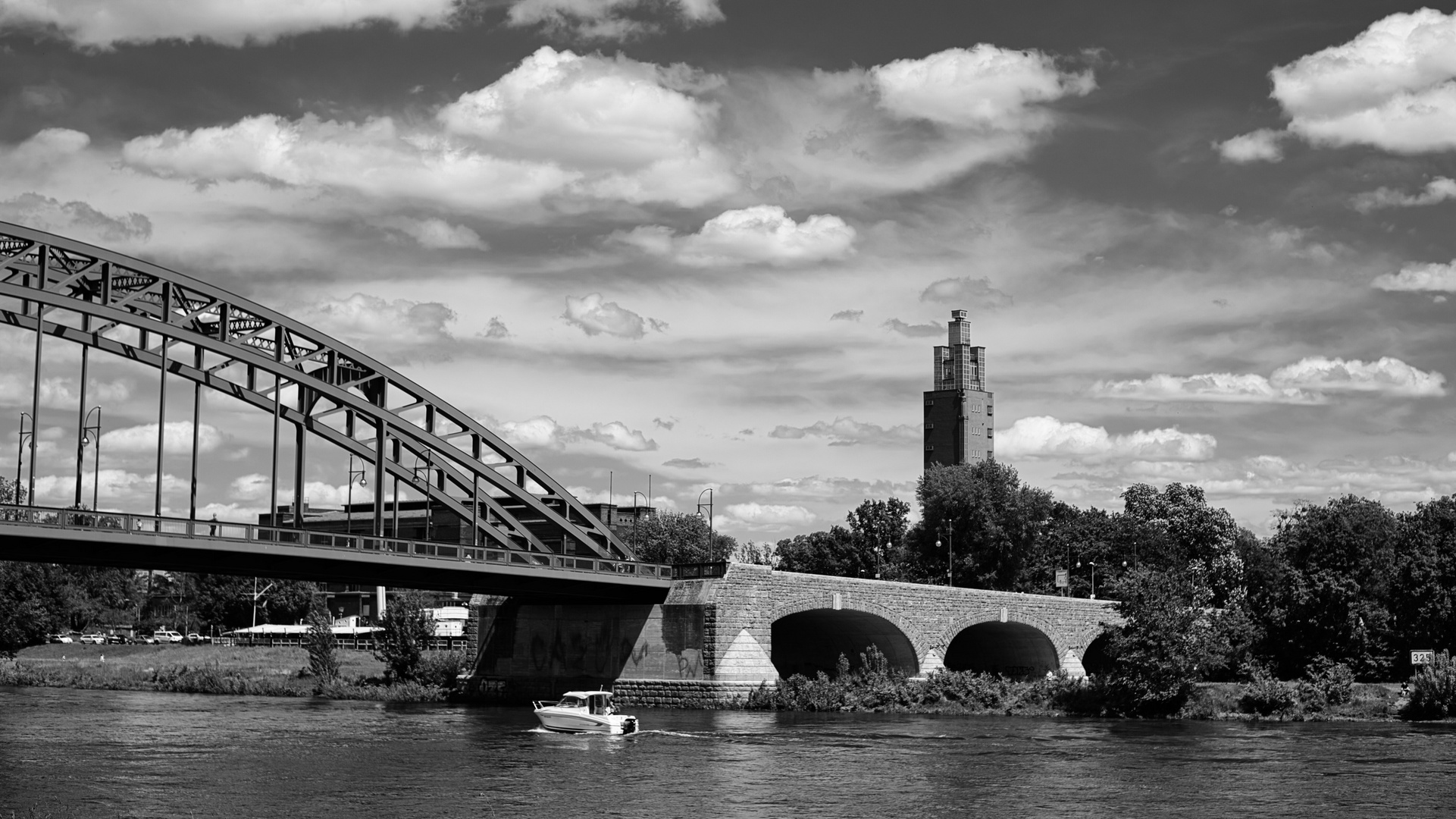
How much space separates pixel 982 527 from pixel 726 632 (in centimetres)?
5904

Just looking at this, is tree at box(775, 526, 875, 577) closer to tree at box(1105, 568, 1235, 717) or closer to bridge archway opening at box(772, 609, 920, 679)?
bridge archway opening at box(772, 609, 920, 679)

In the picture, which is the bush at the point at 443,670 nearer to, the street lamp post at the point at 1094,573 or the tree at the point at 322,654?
the tree at the point at 322,654

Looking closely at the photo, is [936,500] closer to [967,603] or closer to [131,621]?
[967,603]

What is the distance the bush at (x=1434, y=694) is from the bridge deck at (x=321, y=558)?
35.1m

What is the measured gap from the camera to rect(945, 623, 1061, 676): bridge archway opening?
98.9m

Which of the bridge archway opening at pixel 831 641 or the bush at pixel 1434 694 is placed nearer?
the bush at pixel 1434 694

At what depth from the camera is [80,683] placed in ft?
333

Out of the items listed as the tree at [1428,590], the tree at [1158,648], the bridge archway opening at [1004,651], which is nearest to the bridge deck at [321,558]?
the tree at [1158,648]

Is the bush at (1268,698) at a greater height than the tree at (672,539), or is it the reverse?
the tree at (672,539)

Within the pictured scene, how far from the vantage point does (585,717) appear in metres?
61.0

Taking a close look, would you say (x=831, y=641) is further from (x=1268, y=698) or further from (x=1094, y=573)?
(x=1094, y=573)

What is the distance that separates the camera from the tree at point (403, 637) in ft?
284

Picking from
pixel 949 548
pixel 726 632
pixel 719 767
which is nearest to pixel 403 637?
pixel 726 632

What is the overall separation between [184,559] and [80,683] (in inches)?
1880
